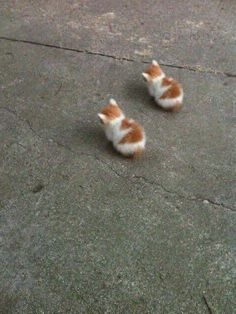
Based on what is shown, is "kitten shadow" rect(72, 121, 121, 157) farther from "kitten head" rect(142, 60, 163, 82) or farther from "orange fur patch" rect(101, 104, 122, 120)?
"kitten head" rect(142, 60, 163, 82)

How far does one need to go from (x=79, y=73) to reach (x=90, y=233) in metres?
1.76

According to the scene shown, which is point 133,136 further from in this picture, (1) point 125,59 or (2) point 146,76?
(1) point 125,59

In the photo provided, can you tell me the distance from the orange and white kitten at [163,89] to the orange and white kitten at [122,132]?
1.59 ft

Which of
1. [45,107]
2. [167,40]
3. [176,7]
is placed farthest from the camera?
[176,7]

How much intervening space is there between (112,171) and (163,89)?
2.91 ft

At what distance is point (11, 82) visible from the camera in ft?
12.4

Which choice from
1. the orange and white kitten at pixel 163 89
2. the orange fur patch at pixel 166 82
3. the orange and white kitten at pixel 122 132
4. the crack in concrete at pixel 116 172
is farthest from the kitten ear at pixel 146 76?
the crack in concrete at pixel 116 172

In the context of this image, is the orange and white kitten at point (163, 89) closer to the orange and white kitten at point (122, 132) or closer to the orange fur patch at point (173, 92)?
the orange fur patch at point (173, 92)

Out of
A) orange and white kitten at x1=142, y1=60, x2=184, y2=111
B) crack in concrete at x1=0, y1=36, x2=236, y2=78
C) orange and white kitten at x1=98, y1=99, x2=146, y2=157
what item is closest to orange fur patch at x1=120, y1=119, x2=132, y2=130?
orange and white kitten at x1=98, y1=99, x2=146, y2=157

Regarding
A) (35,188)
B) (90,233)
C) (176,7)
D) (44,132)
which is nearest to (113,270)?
(90,233)

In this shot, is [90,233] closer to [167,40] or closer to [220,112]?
[220,112]

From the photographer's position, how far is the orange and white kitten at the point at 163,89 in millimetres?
3445

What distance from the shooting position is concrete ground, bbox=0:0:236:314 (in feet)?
7.90

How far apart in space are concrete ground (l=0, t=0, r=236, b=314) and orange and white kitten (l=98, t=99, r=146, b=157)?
96mm
